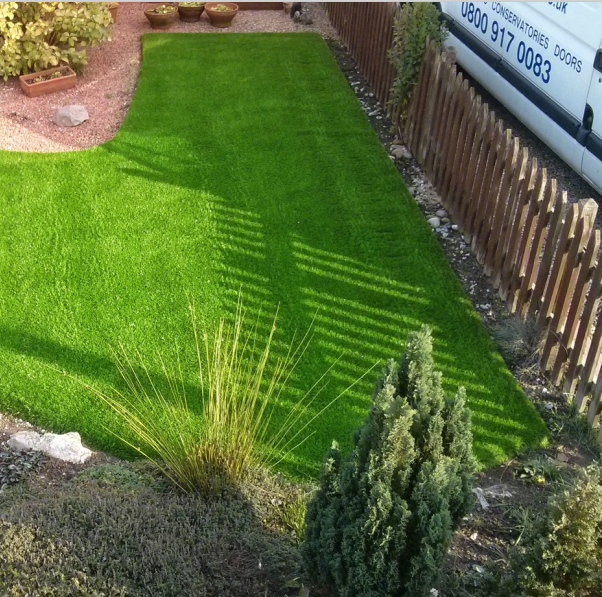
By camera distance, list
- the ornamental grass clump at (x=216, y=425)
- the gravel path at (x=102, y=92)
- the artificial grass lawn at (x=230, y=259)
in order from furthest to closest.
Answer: the gravel path at (x=102, y=92) → the artificial grass lawn at (x=230, y=259) → the ornamental grass clump at (x=216, y=425)

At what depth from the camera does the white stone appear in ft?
14.6

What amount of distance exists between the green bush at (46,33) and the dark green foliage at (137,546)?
270 inches

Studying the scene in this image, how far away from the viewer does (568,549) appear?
2.79 m

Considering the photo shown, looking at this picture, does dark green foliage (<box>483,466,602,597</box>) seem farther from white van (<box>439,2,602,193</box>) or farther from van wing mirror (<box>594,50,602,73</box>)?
van wing mirror (<box>594,50,602,73</box>)

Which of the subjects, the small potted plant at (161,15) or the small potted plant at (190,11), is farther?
the small potted plant at (190,11)

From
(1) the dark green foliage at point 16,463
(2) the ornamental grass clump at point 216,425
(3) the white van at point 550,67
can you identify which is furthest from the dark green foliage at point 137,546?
(3) the white van at point 550,67

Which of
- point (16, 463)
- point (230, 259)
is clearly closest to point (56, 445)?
point (16, 463)

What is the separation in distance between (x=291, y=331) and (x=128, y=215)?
2.28m

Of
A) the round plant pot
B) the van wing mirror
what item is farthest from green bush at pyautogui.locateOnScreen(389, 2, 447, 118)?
the round plant pot

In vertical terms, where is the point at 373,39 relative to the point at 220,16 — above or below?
above

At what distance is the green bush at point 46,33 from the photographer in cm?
893

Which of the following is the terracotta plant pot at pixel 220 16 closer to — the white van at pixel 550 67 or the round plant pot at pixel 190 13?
the round plant pot at pixel 190 13

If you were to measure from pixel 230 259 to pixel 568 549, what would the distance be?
4.02 metres

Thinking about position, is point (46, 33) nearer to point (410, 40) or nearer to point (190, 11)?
point (190, 11)
